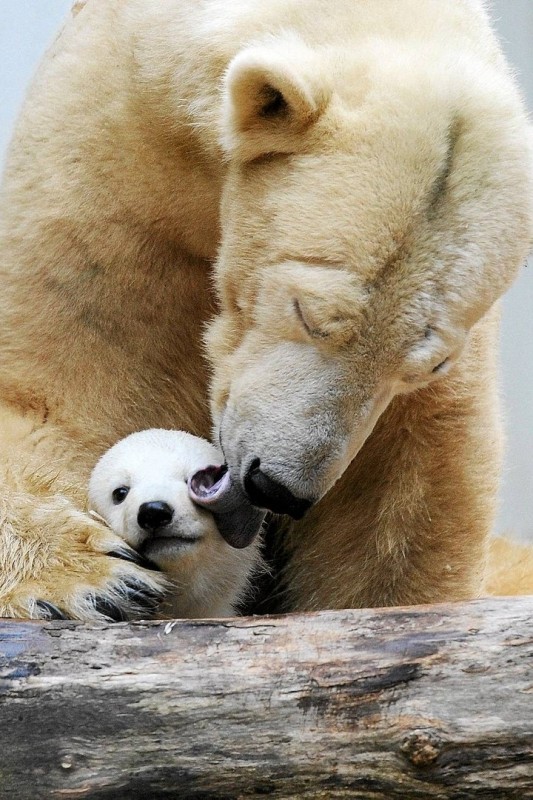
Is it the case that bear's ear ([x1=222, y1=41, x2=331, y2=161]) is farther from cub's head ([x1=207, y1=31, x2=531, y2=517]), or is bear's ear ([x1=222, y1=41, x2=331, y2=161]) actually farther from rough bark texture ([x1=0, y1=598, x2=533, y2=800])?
rough bark texture ([x1=0, y1=598, x2=533, y2=800])

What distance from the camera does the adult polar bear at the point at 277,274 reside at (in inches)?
76.8

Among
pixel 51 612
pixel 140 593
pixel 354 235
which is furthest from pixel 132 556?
pixel 354 235

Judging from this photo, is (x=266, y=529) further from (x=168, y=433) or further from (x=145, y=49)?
(x=145, y=49)

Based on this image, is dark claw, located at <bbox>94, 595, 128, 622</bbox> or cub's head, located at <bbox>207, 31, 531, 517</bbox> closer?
cub's head, located at <bbox>207, 31, 531, 517</bbox>

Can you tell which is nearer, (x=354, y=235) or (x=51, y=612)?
(x=354, y=235)

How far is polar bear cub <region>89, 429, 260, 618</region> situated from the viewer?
2.21 metres

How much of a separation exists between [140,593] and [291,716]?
0.65 metres

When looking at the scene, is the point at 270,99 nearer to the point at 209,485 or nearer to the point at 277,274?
the point at 277,274

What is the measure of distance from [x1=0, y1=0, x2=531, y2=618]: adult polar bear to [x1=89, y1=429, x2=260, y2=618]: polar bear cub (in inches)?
2.9

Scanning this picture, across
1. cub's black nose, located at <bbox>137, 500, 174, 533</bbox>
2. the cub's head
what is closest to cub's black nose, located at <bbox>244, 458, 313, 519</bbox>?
the cub's head

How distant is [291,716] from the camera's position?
1.63 metres

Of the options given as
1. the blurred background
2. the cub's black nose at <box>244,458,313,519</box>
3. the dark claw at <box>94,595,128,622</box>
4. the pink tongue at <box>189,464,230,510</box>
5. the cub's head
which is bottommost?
the blurred background

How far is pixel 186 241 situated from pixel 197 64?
1.51 feet

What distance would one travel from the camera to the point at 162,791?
1.62m
